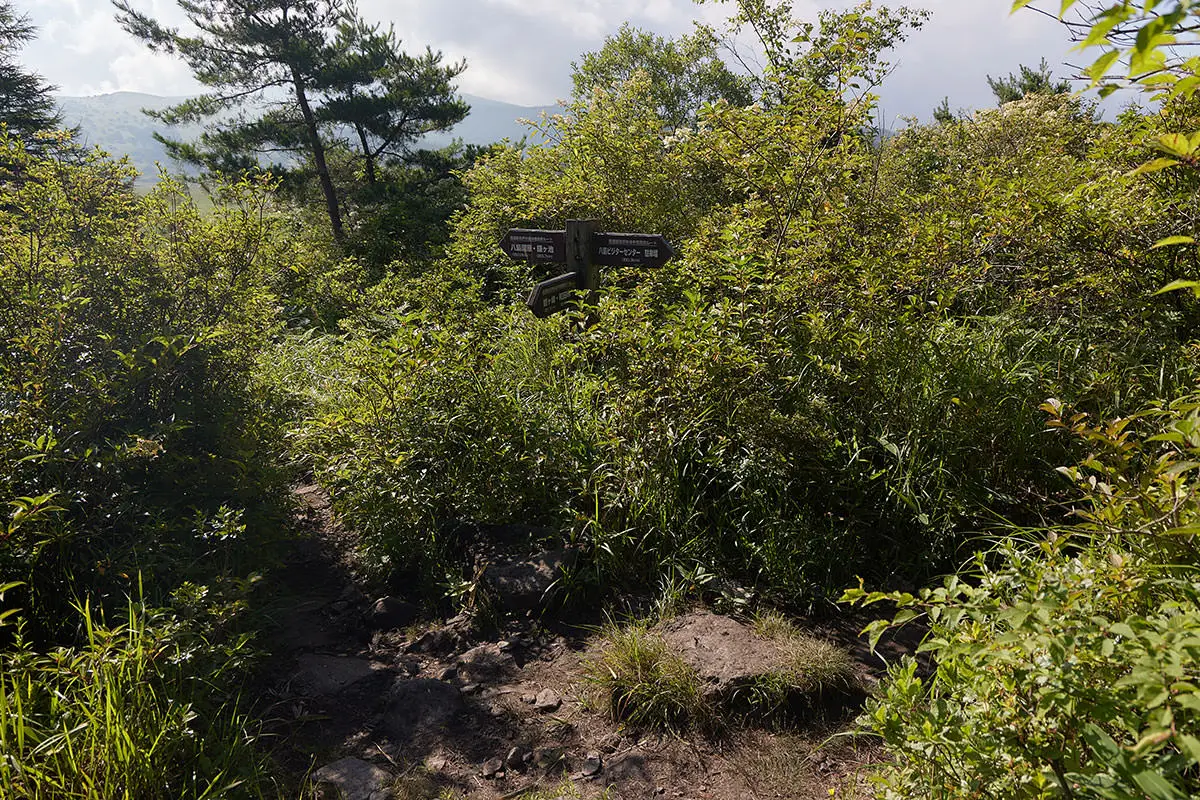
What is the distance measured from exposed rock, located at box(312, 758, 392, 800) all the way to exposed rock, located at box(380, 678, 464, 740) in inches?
8.7

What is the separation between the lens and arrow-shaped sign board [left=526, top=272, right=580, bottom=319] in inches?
181

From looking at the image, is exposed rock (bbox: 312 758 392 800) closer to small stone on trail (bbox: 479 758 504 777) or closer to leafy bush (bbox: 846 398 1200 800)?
small stone on trail (bbox: 479 758 504 777)

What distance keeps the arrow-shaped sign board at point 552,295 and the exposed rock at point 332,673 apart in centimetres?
232

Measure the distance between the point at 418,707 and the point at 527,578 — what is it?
0.79 m

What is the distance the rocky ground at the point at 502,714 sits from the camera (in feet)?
8.36

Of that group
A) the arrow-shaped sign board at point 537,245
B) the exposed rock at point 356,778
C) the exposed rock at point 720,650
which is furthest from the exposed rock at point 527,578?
the arrow-shaped sign board at point 537,245

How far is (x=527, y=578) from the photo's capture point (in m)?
3.52

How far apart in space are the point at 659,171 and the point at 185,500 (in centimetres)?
511

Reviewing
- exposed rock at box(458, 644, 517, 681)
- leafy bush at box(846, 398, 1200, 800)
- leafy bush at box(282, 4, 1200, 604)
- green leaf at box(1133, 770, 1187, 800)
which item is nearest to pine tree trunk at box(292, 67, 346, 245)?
leafy bush at box(282, 4, 1200, 604)

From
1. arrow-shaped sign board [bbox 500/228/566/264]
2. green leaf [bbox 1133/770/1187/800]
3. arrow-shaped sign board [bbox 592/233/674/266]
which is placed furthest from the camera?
arrow-shaped sign board [bbox 500/228/566/264]

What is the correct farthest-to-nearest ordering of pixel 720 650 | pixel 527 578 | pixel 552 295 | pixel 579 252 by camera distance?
pixel 579 252, pixel 552 295, pixel 527 578, pixel 720 650

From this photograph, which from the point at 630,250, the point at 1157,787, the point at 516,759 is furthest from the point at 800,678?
the point at 630,250

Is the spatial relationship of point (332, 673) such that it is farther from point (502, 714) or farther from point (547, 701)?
point (547, 701)

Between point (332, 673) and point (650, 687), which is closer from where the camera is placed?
point (650, 687)
